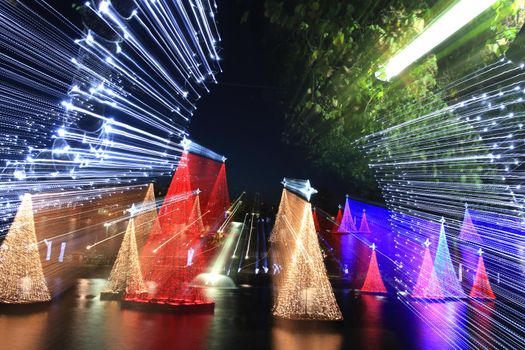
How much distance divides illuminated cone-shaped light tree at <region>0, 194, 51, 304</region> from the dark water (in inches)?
16.1

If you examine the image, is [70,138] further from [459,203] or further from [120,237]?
[120,237]

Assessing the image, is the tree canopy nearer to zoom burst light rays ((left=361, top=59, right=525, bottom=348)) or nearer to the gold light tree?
zoom burst light rays ((left=361, top=59, right=525, bottom=348))

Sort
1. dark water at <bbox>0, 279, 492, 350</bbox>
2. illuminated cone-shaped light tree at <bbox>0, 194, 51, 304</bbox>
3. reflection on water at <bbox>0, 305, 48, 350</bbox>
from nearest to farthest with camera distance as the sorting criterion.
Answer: reflection on water at <bbox>0, 305, 48, 350</bbox>
dark water at <bbox>0, 279, 492, 350</bbox>
illuminated cone-shaped light tree at <bbox>0, 194, 51, 304</bbox>

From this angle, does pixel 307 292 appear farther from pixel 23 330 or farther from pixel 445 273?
pixel 23 330

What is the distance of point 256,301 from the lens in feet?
38.2

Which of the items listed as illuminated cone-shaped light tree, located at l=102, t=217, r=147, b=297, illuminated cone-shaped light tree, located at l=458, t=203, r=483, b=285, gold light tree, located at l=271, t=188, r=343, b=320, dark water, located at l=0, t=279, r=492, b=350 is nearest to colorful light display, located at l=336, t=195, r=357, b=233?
illuminated cone-shaped light tree, located at l=458, t=203, r=483, b=285

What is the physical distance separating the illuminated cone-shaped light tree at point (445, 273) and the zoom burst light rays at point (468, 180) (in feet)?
0.36

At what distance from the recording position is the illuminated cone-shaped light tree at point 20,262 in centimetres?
996

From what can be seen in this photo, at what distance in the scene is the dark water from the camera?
25.1 feet

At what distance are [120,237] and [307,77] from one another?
81.0ft

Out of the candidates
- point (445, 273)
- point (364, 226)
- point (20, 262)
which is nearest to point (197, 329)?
point (20, 262)

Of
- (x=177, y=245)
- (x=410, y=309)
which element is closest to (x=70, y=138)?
(x=177, y=245)

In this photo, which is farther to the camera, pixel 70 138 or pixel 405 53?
pixel 70 138

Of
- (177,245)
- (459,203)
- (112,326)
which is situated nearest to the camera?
(112,326)
